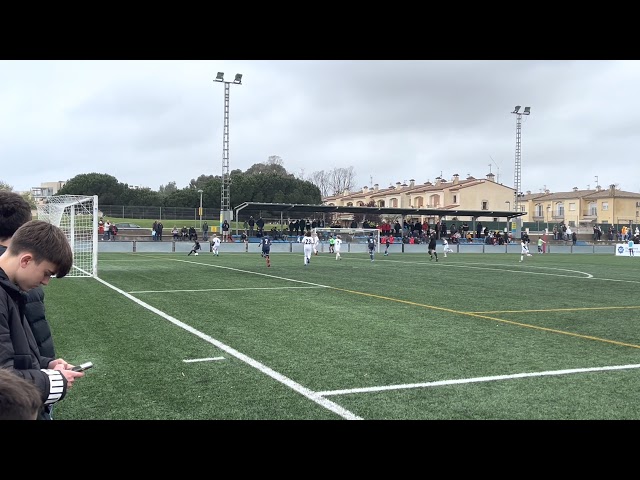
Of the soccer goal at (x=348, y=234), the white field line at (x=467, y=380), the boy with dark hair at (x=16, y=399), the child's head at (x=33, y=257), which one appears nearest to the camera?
the boy with dark hair at (x=16, y=399)

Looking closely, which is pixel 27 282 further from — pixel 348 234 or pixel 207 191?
pixel 207 191

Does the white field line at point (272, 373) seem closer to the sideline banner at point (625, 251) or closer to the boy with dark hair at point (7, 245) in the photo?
the boy with dark hair at point (7, 245)

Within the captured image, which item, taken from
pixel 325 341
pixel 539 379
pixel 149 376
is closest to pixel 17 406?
pixel 149 376

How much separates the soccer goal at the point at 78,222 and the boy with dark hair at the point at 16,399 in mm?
16552

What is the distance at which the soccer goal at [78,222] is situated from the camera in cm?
1838

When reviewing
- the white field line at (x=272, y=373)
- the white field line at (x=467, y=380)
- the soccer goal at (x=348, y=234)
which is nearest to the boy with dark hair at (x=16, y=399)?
the white field line at (x=272, y=373)

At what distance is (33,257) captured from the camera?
262 centimetres

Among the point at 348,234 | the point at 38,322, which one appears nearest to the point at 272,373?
the point at 38,322

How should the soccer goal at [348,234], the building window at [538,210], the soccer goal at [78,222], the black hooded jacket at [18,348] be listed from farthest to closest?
the building window at [538,210]
the soccer goal at [348,234]
the soccer goal at [78,222]
the black hooded jacket at [18,348]

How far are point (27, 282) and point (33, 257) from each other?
0.12 metres

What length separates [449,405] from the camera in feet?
17.2

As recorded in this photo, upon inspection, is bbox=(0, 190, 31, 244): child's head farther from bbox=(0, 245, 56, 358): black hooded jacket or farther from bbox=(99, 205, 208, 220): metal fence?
bbox=(99, 205, 208, 220): metal fence

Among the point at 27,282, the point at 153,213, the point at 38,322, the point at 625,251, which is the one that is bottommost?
the point at 625,251
